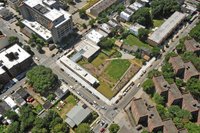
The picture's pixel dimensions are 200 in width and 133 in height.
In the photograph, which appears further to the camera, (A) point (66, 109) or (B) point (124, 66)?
(B) point (124, 66)

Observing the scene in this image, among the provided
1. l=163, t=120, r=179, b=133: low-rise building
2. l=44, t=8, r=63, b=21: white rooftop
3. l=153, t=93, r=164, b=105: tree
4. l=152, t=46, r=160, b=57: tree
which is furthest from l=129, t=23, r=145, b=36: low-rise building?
l=163, t=120, r=179, b=133: low-rise building

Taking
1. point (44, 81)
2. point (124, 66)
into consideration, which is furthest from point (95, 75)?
point (44, 81)

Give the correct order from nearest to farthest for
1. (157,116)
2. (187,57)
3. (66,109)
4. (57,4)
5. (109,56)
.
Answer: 1. (157,116)
2. (66,109)
3. (187,57)
4. (109,56)
5. (57,4)

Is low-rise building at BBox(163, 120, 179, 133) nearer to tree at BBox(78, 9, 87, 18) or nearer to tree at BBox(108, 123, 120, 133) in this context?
tree at BBox(108, 123, 120, 133)

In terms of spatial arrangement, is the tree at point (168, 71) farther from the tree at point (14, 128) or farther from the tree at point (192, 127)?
the tree at point (14, 128)

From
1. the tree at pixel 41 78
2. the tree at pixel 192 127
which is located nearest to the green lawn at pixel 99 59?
the tree at pixel 41 78

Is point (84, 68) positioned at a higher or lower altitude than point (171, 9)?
lower

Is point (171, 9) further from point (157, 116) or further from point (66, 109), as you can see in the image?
point (66, 109)
